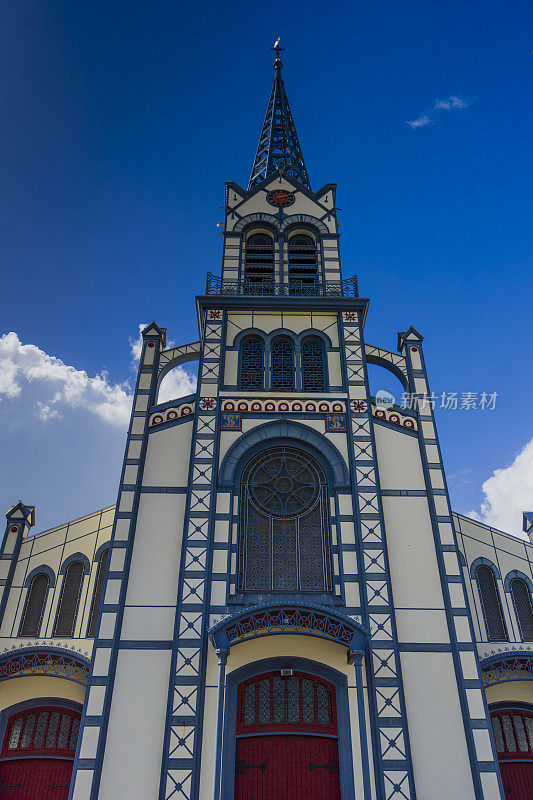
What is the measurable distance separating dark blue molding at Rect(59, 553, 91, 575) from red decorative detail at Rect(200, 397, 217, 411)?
6.20m

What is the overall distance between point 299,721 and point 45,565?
943 cm

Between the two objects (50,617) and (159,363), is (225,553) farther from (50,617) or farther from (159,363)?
(159,363)

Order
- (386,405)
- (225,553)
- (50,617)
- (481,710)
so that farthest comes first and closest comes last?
(386,405), (50,617), (225,553), (481,710)

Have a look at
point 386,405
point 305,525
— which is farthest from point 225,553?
point 386,405

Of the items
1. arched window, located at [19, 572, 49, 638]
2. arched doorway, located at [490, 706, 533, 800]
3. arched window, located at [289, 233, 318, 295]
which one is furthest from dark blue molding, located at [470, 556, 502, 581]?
arched window, located at [19, 572, 49, 638]

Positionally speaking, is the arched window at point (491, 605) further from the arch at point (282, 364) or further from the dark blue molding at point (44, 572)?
the dark blue molding at point (44, 572)

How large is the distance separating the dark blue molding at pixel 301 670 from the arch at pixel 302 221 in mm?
16801

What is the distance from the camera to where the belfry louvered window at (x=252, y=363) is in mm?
21953

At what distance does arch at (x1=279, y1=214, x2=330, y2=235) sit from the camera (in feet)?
85.8

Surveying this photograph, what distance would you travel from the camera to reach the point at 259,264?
25.4 m

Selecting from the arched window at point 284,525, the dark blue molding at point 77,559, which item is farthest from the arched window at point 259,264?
the dark blue molding at point 77,559

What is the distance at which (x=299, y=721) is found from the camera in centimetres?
1631

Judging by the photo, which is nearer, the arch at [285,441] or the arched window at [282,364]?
the arch at [285,441]

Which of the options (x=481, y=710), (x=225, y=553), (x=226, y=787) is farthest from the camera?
(x=225, y=553)
